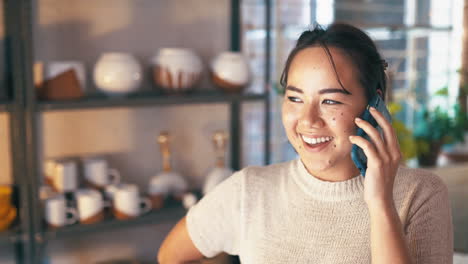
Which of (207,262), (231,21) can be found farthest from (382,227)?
(231,21)

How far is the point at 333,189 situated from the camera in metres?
1.16

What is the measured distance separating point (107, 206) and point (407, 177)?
137 cm

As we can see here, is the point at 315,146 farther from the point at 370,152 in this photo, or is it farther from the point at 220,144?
the point at 220,144

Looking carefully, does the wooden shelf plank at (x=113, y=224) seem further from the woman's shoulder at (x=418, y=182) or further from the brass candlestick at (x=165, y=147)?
the woman's shoulder at (x=418, y=182)

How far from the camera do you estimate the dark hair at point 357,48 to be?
1073mm

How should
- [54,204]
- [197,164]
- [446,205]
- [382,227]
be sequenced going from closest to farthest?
1. [382,227]
2. [446,205]
3. [54,204]
4. [197,164]

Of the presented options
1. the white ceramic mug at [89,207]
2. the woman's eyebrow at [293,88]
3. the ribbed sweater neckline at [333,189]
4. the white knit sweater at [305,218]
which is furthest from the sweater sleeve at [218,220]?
the white ceramic mug at [89,207]

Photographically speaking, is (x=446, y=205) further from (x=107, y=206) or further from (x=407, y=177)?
(x=107, y=206)

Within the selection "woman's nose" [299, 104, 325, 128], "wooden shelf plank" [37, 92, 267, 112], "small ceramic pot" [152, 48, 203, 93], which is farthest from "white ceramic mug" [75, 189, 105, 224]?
"woman's nose" [299, 104, 325, 128]

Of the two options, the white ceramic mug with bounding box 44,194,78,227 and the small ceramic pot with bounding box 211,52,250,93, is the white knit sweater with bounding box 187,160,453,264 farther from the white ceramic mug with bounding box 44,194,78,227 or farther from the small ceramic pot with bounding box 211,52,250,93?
the small ceramic pot with bounding box 211,52,250,93

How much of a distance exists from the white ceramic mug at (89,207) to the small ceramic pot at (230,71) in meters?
0.67

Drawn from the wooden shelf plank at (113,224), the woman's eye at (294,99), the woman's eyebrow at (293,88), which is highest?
the woman's eyebrow at (293,88)

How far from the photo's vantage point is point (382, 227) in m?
0.97

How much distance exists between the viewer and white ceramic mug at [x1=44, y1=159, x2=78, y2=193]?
209 centimetres
